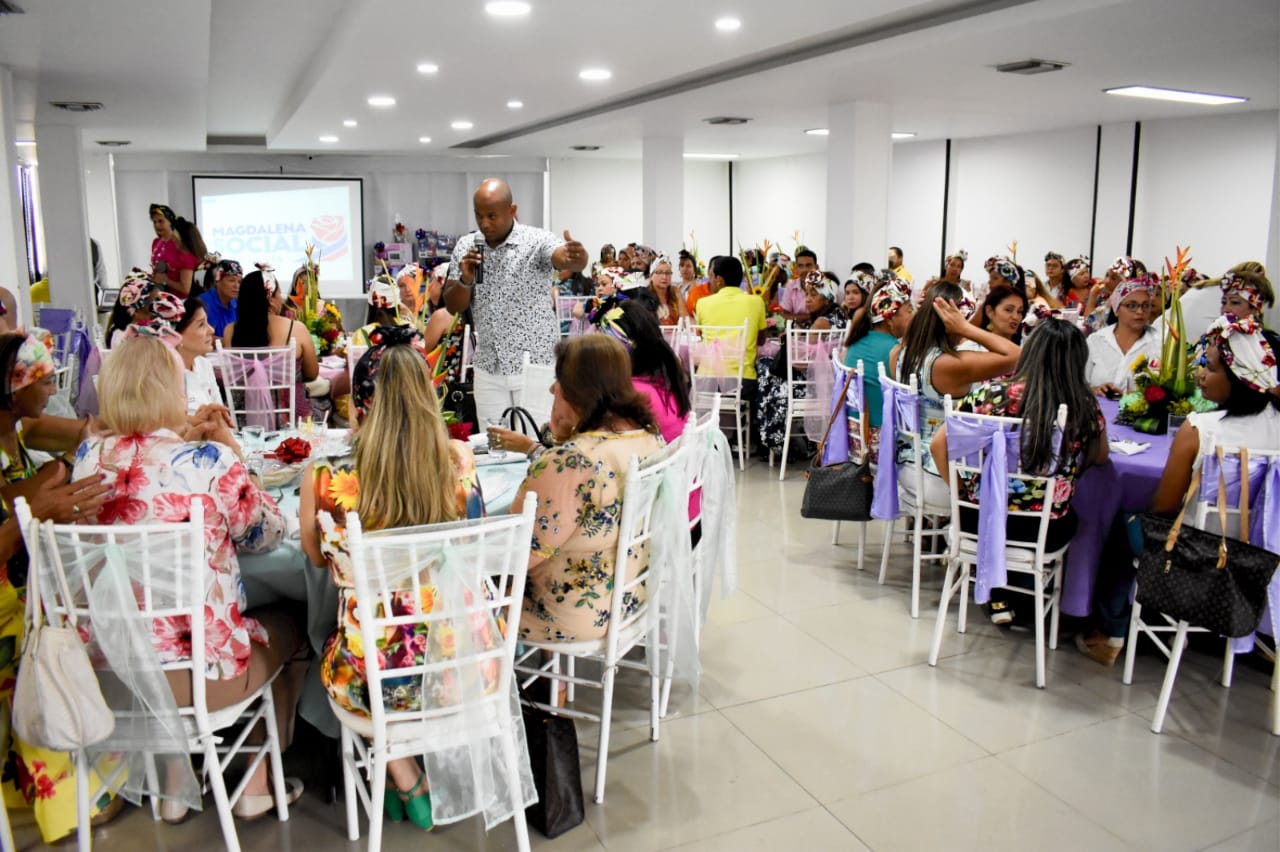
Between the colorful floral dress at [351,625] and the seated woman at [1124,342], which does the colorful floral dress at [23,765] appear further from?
the seated woman at [1124,342]

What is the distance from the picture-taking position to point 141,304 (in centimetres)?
386

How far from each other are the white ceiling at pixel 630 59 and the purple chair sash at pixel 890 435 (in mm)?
1936

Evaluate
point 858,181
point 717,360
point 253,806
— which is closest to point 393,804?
point 253,806

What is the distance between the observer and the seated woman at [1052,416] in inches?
119

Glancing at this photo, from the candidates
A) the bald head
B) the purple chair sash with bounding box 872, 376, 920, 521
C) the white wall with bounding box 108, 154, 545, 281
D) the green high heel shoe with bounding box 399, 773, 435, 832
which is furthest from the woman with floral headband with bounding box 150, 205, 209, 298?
the white wall with bounding box 108, 154, 545, 281

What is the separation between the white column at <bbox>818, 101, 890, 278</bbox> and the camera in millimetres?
7102

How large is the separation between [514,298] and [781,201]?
35.4 ft

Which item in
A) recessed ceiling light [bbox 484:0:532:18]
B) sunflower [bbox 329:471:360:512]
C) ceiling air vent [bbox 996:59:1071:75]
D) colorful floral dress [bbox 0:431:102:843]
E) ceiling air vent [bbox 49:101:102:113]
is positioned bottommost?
colorful floral dress [bbox 0:431:102:843]

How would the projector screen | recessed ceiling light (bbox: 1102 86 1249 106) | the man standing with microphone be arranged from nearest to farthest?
the man standing with microphone, recessed ceiling light (bbox: 1102 86 1249 106), the projector screen

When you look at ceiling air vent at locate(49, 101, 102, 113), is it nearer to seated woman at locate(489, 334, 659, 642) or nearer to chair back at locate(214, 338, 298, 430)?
chair back at locate(214, 338, 298, 430)

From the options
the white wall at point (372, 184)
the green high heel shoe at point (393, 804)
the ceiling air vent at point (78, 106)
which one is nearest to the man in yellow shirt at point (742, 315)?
the green high heel shoe at point (393, 804)

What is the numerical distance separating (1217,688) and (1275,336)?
120cm

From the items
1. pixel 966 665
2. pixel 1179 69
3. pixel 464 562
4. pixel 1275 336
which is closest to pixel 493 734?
pixel 464 562

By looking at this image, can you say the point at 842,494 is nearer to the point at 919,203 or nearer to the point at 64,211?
the point at 64,211
